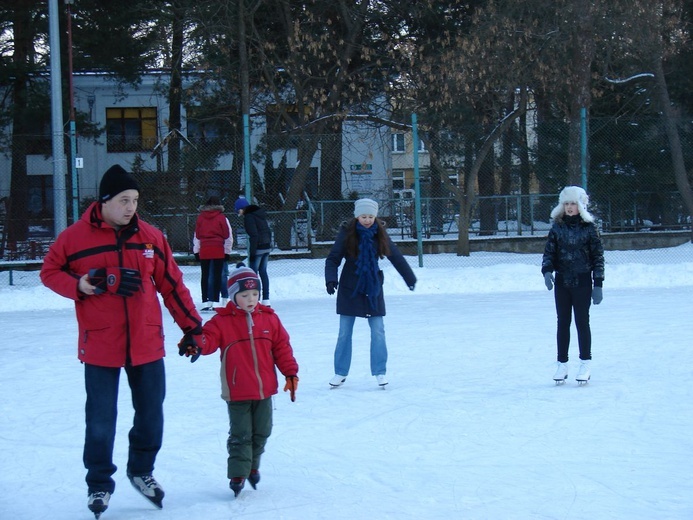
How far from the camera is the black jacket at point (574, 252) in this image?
6680 mm

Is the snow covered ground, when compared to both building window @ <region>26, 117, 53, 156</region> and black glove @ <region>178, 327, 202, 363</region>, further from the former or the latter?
building window @ <region>26, 117, 53, 156</region>

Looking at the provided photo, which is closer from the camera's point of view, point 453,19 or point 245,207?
point 245,207

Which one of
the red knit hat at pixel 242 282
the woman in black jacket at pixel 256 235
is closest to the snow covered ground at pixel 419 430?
the red knit hat at pixel 242 282

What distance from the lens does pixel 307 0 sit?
18.8 meters

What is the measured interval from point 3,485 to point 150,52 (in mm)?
15247

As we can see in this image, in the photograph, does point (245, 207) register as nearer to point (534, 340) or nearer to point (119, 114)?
point (534, 340)

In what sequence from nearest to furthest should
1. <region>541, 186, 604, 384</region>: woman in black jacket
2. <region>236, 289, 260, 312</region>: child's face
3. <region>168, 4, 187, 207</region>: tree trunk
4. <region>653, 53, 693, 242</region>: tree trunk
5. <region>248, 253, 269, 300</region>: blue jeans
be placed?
<region>236, 289, 260, 312</region>: child's face, <region>541, 186, 604, 384</region>: woman in black jacket, <region>248, 253, 269, 300</region>: blue jeans, <region>653, 53, 693, 242</region>: tree trunk, <region>168, 4, 187, 207</region>: tree trunk

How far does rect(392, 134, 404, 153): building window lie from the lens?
1672 centimetres

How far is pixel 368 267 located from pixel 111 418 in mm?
3019

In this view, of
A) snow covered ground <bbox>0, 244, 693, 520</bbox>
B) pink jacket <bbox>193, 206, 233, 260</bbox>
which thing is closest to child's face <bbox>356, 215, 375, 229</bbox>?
snow covered ground <bbox>0, 244, 693, 520</bbox>

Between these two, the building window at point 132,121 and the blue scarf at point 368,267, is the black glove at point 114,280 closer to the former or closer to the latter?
the blue scarf at point 368,267

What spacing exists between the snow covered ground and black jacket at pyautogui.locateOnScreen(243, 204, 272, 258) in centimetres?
160

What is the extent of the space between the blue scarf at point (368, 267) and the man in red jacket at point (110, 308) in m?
2.80

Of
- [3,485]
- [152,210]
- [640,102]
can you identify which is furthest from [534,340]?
[640,102]
